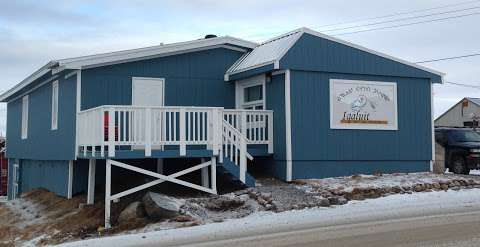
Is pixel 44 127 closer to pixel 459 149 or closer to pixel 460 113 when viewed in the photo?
pixel 459 149

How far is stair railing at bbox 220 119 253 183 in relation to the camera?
575 inches

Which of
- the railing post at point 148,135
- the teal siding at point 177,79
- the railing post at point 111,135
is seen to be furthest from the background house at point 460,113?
the railing post at point 111,135

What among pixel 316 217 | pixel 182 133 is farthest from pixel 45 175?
pixel 316 217

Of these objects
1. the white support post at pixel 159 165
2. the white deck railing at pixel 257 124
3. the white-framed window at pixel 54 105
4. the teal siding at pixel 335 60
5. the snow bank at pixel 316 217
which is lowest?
the snow bank at pixel 316 217

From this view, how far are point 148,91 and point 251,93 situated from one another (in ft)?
9.85

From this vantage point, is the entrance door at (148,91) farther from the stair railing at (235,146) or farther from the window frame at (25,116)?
the window frame at (25,116)

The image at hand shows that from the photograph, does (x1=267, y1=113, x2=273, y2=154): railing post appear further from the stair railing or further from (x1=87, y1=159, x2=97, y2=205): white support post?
(x1=87, y1=159, x2=97, y2=205): white support post

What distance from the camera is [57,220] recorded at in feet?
49.3

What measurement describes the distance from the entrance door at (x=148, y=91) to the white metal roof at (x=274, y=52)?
2.08 metres

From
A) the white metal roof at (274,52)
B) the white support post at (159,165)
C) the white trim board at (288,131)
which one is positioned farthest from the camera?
the white support post at (159,165)

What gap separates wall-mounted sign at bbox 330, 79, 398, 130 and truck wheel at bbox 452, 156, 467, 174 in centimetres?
417

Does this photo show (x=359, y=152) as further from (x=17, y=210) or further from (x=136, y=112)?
(x=17, y=210)

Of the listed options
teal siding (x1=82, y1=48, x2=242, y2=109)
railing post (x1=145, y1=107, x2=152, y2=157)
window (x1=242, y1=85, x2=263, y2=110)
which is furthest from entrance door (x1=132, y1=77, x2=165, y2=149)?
railing post (x1=145, y1=107, x2=152, y2=157)

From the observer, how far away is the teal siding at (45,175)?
18250 mm
